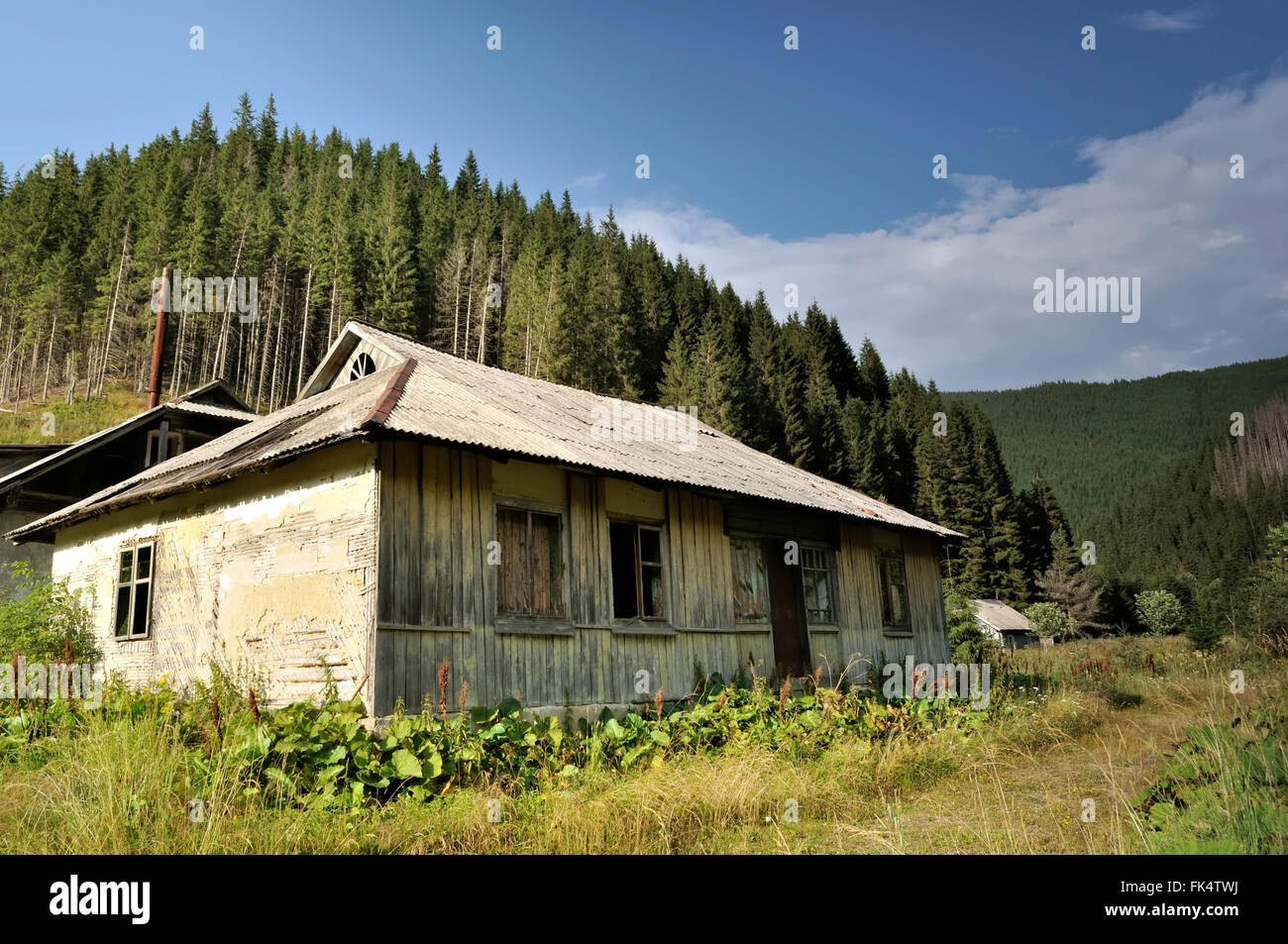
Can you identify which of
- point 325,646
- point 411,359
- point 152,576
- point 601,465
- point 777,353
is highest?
point 777,353

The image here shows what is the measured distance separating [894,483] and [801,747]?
1981 inches

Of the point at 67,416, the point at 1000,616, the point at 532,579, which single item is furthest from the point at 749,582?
the point at 67,416

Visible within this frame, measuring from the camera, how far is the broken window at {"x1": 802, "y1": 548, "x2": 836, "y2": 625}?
14477 mm

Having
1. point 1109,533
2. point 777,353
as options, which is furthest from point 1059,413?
point 777,353

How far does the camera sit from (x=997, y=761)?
10445mm

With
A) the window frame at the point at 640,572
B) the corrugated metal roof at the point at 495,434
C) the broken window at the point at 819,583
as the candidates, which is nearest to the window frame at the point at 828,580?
the broken window at the point at 819,583

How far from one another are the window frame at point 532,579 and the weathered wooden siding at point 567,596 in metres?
0.04

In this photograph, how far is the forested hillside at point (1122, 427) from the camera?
15850 cm

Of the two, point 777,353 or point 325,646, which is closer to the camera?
point 325,646

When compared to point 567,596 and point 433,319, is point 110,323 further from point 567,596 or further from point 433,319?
point 567,596

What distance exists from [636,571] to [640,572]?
0.06 m

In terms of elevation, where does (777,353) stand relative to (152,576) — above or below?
above

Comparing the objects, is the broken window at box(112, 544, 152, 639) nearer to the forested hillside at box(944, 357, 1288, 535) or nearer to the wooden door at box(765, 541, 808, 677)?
the wooden door at box(765, 541, 808, 677)

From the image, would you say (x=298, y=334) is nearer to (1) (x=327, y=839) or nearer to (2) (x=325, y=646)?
(2) (x=325, y=646)
